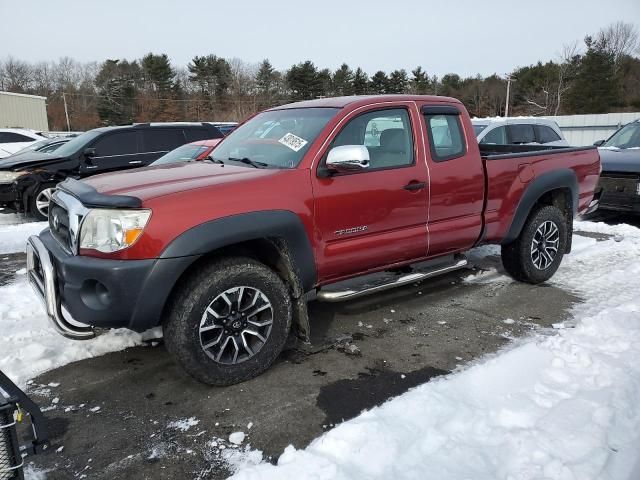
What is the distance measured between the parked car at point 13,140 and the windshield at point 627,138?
A: 51.6ft

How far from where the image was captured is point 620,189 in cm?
796

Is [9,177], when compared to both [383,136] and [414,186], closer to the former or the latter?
[383,136]

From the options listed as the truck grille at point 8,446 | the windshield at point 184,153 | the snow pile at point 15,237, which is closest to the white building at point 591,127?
the windshield at point 184,153

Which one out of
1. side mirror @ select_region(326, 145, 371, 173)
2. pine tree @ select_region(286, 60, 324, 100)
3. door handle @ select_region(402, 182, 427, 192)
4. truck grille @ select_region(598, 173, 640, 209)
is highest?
Result: pine tree @ select_region(286, 60, 324, 100)

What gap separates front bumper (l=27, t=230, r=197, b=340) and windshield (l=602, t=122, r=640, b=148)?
361 inches

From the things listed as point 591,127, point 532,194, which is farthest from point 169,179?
point 591,127

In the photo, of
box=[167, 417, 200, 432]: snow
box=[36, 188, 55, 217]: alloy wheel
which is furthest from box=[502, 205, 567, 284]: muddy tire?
box=[36, 188, 55, 217]: alloy wheel

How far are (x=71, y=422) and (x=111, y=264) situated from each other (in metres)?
1.00

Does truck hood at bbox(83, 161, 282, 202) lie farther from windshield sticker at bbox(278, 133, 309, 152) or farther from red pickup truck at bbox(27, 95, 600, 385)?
windshield sticker at bbox(278, 133, 309, 152)

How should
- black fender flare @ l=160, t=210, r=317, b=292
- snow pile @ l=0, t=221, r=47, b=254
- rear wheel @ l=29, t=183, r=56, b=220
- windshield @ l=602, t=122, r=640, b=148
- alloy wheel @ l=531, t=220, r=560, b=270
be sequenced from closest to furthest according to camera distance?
black fender flare @ l=160, t=210, r=317, b=292 < alloy wheel @ l=531, t=220, r=560, b=270 < snow pile @ l=0, t=221, r=47, b=254 < rear wheel @ l=29, t=183, r=56, b=220 < windshield @ l=602, t=122, r=640, b=148

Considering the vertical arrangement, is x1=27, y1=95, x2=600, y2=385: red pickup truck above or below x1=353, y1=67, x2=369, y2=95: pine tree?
below

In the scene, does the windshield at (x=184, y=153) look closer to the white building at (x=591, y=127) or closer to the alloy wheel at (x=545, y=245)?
the alloy wheel at (x=545, y=245)

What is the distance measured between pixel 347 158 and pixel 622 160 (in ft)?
22.2

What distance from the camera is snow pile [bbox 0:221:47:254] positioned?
7.04 m
